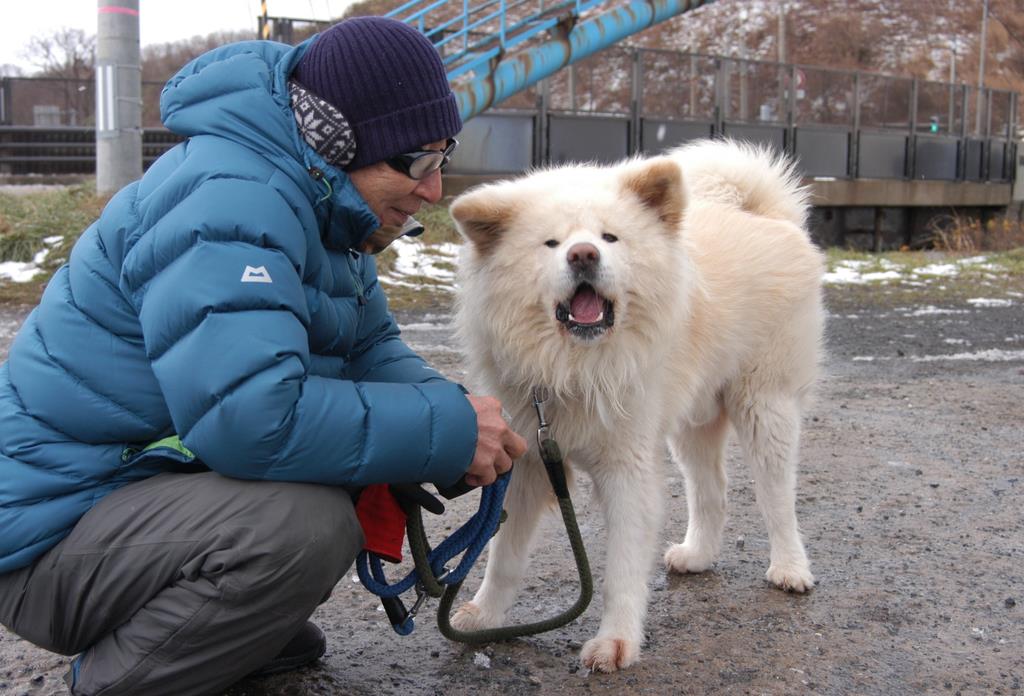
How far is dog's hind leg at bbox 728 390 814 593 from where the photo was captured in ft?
10.7

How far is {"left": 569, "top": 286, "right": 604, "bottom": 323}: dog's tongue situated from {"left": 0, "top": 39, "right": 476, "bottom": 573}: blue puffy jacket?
0.64m

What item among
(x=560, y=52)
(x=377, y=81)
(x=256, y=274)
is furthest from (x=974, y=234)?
(x=256, y=274)

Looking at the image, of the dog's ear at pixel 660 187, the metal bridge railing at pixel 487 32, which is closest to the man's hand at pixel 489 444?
the dog's ear at pixel 660 187

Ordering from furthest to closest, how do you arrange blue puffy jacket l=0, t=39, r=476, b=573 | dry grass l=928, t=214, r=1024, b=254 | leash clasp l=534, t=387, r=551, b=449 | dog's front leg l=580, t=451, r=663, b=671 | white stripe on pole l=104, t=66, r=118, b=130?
1. dry grass l=928, t=214, r=1024, b=254
2. white stripe on pole l=104, t=66, r=118, b=130
3. leash clasp l=534, t=387, r=551, b=449
4. dog's front leg l=580, t=451, r=663, b=671
5. blue puffy jacket l=0, t=39, r=476, b=573

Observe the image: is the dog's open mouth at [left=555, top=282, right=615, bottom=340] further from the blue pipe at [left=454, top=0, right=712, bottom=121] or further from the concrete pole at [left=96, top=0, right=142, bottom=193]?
the blue pipe at [left=454, top=0, right=712, bottom=121]

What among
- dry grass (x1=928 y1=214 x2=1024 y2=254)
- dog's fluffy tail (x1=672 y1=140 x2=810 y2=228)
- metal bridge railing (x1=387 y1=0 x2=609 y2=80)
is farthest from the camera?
dry grass (x1=928 y1=214 x2=1024 y2=254)

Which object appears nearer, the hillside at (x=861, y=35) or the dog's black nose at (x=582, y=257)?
the dog's black nose at (x=582, y=257)

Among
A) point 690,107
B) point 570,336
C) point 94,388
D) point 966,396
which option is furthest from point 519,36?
point 94,388

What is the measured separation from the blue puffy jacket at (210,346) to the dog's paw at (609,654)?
78 centimetres

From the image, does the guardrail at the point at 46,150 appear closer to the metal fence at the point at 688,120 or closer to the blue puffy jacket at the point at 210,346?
the metal fence at the point at 688,120

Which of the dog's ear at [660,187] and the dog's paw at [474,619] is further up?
the dog's ear at [660,187]

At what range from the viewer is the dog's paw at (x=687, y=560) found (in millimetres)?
3279

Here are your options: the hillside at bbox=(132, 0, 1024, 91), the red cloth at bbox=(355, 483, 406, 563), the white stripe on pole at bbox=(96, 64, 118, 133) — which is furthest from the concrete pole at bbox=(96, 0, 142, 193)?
the hillside at bbox=(132, 0, 1024, 91)

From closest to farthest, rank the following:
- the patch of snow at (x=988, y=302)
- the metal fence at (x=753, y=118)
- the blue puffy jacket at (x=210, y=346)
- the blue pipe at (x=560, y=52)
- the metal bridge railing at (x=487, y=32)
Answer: the blue puffy jacket at (x=210, y=346) → the patch of snow at (x=988, y=302) → the blue pipe at (x=560, y=52) → the metal bridge railing at (x=487, y=32) → the metal fence at (x=753, y=118)
